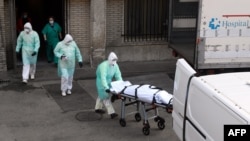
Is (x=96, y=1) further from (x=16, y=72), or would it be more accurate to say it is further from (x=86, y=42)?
(x=16, y=72)

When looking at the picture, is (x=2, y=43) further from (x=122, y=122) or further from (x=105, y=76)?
(x=122, y=122)

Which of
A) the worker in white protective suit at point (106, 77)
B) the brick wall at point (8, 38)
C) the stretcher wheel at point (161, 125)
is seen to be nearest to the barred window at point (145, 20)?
the brick wall at point (8, 38)

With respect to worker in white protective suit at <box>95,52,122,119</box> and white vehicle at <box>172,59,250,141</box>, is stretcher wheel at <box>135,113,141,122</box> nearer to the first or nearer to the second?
worker in white protective suit at <box>95,52,122,119</box>

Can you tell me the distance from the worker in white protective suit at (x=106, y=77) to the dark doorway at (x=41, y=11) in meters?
5.20

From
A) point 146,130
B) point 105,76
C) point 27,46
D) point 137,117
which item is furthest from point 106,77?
point 27,46

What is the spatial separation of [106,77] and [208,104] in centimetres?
386

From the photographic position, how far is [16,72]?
1374 cm

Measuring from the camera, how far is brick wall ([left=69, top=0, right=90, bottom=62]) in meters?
14.2

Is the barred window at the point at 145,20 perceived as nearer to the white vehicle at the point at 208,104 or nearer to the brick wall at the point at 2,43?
the brick wall at the point at 2,43

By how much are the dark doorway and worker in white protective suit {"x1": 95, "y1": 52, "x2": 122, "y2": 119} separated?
520cm

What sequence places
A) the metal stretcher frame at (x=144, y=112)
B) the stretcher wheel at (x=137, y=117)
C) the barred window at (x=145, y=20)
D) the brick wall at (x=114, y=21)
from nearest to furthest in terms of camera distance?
the metal stretcher frame at (x=144, y=112)
the stretcher wheel at (x=137, y=117)
the brick wall at (x=114, y=21)
the barred window at (x=145, y=20)

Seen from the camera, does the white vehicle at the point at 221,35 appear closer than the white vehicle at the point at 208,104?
No

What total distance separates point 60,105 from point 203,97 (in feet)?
17.6

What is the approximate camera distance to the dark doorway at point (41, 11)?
1559cm
